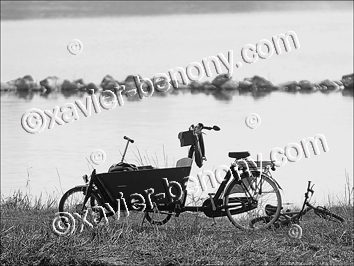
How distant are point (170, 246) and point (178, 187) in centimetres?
84

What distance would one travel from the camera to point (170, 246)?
8.02 metres

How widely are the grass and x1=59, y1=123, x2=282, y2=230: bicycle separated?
22 centimetres

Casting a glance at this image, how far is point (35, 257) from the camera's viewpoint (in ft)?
25.6

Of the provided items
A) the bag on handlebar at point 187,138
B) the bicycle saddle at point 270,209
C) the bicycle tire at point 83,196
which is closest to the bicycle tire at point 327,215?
the bicycle saddle at point 270,209

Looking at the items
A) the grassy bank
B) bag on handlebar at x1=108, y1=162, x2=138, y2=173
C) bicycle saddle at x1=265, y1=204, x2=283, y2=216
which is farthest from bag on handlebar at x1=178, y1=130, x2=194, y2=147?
bicycle saddle at x1=265, y1=204, x2=283, y2=216

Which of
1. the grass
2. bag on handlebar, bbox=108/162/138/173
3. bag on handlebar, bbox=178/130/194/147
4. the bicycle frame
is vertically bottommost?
the grass

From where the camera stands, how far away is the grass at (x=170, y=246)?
7750 millimetres

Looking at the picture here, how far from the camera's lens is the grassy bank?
7.75 m

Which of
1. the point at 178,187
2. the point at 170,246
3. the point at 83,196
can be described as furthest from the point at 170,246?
the point at 83,196

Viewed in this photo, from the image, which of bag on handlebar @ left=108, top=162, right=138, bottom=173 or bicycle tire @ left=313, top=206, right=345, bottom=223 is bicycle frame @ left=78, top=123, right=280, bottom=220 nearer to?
bag on handlebar @ left=108, top=162, right=138, bottom=173

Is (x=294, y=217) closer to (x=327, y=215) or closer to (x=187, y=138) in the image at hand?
(x=327, y=215)

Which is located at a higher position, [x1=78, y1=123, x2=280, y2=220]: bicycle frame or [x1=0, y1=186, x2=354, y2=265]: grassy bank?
[x1=78, y1=123, x2=280, y2=220]: bicycle frame

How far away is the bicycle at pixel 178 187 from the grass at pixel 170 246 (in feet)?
0.73

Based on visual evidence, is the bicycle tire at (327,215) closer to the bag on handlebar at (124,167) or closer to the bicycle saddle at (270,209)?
the bicycle saddle at (270,209)
